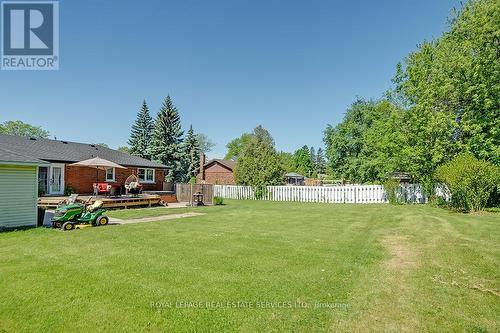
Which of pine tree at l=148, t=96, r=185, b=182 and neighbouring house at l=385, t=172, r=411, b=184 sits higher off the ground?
pine tree at l=148, t=96, r=185, b=182

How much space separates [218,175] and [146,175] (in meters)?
19.7

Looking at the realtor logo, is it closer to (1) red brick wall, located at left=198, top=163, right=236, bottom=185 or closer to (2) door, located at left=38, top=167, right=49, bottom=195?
(2) door, located at left=38, top=167, right=49, bottom=195

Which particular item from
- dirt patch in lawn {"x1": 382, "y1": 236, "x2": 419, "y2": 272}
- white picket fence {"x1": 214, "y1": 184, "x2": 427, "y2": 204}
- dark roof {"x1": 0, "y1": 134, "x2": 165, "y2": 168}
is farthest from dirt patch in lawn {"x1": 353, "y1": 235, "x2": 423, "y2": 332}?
dark roof {"x1": 0, "y1": 134, "x2": 165, "y2": 168}

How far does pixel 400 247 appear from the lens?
786 cm

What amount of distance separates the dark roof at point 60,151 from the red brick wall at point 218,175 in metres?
18.3

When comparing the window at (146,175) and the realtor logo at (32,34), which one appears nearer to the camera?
the realtor logo at (32,34)

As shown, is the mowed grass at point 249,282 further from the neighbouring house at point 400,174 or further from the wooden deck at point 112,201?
the neighbouring house at point 400,174

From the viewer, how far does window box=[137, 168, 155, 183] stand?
2594 centimetres

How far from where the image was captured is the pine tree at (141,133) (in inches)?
1725

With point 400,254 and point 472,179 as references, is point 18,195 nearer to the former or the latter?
point 400,254

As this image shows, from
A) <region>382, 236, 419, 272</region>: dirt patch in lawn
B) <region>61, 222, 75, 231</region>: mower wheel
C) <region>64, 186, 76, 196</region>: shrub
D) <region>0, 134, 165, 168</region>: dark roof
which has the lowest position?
<region>382, 236, 419, 272</region>: dirt patch in lawn

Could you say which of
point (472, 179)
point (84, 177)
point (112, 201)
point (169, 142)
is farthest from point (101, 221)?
point (169, 142)

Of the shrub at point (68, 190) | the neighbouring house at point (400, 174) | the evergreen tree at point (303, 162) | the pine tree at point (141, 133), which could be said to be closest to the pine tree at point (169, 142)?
the pine tree at point (141, 133)

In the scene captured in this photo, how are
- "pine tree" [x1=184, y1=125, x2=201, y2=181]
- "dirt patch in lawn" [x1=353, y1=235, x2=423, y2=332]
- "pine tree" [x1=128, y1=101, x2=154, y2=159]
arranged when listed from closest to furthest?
"dirt patch in lawn" [x1=353, y1=235, x2=423, y2=332], "pine tree" [x1=184, y1=125, x2=201, y2=181], "pine tree" [x1=128, y1=101, x2=154, y2=159]
